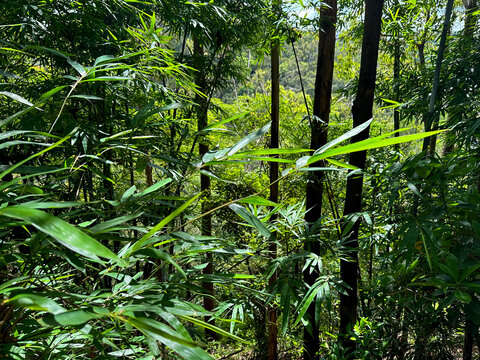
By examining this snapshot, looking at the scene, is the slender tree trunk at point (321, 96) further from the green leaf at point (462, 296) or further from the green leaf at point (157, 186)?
the green leaf at point (157, 186)

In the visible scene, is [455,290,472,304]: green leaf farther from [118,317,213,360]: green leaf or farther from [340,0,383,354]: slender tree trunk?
[340,0,383,354]: slender tree trunk

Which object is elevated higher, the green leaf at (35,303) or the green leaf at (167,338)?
the green leaf at (35,303)

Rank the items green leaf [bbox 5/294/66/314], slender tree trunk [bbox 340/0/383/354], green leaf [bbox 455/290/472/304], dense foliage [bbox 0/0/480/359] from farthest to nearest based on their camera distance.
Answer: slender tree trunk [bbox 340/0/383/354] → green leaf [bbox 455/290/472/304] → dense foliage [bbox 0/0/480/359] → green leaf [bbox 5/294/66/314]

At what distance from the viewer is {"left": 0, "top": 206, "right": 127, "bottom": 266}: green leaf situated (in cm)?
28

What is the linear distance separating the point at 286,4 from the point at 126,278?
2086 mm

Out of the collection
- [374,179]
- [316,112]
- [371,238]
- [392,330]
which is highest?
[316,112]

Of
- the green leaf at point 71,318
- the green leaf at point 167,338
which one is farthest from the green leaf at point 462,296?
Result: the green leaf at point 71,318

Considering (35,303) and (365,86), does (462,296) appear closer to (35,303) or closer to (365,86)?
(35,303)

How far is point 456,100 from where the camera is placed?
1.62 m

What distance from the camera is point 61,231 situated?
293 mm

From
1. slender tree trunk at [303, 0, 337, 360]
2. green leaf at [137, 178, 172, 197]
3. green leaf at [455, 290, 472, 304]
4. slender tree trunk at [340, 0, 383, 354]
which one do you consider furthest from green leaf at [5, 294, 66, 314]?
slender tree trunk at [303, 0, 337, 360]

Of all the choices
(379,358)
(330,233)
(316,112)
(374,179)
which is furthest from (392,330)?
(330,233)

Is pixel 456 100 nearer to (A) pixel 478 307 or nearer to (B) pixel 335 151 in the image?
(A) pixel 478 307

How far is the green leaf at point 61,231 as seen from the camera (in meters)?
0.28
